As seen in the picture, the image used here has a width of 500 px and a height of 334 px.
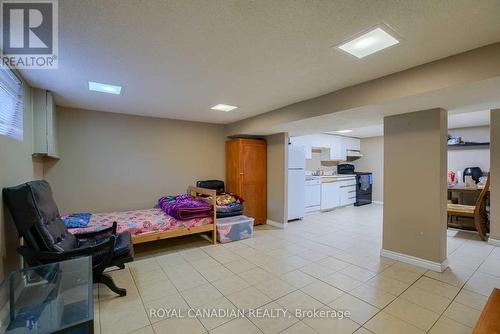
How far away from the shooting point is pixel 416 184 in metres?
2.94

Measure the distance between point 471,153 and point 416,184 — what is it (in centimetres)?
434

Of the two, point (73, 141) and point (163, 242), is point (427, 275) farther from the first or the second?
point (73, 141)

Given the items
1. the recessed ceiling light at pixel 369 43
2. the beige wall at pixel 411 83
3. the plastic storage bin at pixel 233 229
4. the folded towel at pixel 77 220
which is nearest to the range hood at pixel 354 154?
the beige wall at pixel 411 83

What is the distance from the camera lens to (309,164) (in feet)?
23.8

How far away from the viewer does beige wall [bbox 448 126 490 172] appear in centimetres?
546

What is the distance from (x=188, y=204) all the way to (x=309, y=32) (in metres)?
2.95

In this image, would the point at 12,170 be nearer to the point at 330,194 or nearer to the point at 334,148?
the point at 330,194

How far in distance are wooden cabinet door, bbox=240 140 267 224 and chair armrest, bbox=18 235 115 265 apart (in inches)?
110

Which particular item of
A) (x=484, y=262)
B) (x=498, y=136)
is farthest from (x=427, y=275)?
(x=498, y=136)

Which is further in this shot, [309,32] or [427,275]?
A: [427,275]

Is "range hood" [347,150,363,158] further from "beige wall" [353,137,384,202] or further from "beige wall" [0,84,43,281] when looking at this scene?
"beige wall" [0,84,43,281]

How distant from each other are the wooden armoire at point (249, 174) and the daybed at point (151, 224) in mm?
963

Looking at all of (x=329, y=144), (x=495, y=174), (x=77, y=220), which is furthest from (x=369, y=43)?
(x=329, y=144)

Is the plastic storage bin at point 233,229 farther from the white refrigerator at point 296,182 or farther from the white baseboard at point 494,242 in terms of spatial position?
the white baseboard at point 494,242
